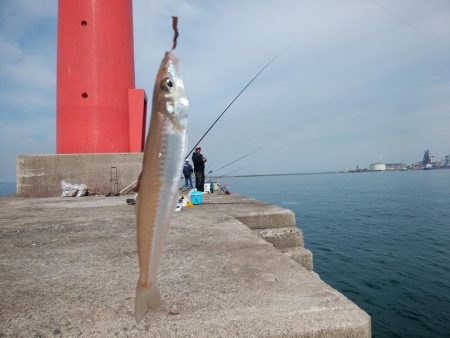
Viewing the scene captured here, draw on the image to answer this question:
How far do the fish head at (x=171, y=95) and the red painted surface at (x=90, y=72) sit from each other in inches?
449

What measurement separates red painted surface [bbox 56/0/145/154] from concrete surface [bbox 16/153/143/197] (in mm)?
508

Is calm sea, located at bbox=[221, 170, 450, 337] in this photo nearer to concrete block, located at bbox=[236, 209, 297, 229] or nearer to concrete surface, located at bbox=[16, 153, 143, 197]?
concrete block, located at bbox=[236, 209, 297, 229]

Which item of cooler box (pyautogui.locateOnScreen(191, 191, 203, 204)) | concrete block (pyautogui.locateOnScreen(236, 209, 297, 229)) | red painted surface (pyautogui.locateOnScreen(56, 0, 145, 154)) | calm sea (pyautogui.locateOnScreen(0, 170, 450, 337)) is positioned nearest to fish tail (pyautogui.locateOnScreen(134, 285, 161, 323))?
concrete block (pyautogui.locateOnScreen(236, 209, 297, 229))

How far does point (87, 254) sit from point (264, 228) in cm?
347

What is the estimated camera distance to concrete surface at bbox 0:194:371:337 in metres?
2.12

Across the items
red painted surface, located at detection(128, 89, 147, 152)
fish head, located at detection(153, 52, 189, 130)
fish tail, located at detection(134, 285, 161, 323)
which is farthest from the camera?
red painted surface, located at detection(128, 89, 147, 152)

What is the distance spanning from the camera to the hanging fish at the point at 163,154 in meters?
1.16

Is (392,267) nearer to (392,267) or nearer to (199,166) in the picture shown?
(392,267)

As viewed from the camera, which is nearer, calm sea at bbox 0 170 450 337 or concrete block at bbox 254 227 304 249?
concrete block at bbox 254 227 304 249

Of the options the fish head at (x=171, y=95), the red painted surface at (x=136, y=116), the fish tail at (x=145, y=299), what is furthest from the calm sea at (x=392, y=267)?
the red painted surface at (x=136, y=116)

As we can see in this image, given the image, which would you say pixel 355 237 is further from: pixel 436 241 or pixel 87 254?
pixel 87 254

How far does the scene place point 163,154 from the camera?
1.17m

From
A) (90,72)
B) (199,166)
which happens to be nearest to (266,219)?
(199,166)

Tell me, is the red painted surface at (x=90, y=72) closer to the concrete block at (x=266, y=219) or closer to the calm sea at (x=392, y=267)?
the concrete block at (x=266, y=219)
